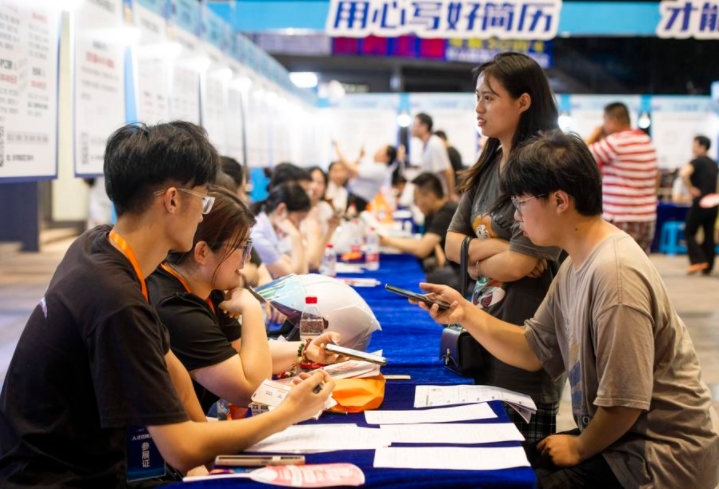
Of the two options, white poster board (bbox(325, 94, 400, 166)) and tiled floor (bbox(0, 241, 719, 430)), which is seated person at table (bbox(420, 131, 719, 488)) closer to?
tiled floor (bbox(0, 241, 719, 430))

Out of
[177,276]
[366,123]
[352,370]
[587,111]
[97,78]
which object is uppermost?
[587,111]

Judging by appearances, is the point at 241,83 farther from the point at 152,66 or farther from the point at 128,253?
the point at 128,253

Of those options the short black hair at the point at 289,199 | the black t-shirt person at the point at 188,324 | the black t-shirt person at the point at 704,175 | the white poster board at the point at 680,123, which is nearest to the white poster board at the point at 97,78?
the short black hair at the point at 289,199

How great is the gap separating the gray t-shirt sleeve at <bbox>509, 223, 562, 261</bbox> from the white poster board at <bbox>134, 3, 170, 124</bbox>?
2.17 m

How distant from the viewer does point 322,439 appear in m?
1.62

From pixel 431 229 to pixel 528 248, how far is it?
3080 mm

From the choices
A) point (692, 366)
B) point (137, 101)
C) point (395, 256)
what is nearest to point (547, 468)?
point (692, 366)

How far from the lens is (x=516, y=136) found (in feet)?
8.05

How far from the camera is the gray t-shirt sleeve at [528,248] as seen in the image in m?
2.21

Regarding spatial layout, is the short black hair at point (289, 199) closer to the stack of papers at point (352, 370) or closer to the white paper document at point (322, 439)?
the stack of papers at point (352, 370)

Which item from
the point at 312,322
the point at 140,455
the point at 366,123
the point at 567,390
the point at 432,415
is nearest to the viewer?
the point at 140,455

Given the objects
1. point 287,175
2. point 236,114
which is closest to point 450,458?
point 287,175

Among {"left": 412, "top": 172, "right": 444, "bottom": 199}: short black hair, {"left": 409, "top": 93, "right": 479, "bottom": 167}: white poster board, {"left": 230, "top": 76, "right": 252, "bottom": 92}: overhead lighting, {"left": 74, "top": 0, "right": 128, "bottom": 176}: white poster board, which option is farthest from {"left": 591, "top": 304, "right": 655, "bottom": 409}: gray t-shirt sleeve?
{"left": 409, "top": 93, "right": 479, "bottom": 167}: white poster board

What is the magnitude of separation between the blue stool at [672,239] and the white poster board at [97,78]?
32.3ft
